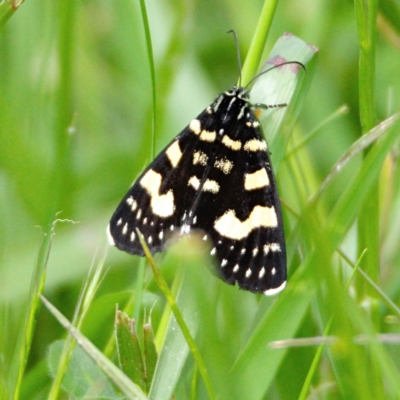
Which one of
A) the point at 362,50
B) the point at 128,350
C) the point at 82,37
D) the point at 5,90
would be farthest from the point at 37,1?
the point at 128,350

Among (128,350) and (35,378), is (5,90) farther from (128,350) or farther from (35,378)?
(128,350)

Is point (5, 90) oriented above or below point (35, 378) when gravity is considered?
above

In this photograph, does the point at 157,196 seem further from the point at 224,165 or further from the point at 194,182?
the point at 224,165

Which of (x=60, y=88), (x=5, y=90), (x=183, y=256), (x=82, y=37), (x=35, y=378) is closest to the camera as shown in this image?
(x=183, y=256)

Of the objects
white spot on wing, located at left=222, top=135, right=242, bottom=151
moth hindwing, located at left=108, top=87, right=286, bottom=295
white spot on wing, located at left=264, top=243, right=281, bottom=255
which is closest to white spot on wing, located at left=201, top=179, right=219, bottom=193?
moth hindwing, located at left=108, top=87, right=286, bottom=295

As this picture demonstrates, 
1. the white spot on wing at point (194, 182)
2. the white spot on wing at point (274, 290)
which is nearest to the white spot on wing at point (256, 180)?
the white spot on wing at point (194, 182)

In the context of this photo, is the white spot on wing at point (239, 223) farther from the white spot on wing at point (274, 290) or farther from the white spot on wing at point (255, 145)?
the white spot on wing at point (274, 290)

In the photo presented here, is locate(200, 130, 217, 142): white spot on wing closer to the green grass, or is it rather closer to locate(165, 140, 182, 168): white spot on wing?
locate(165, 140, 182, 168): white spot on wing
